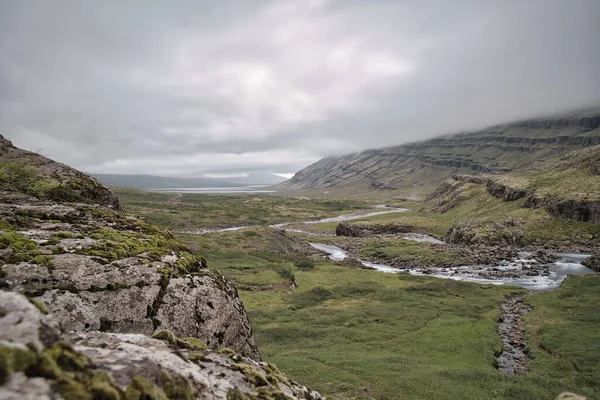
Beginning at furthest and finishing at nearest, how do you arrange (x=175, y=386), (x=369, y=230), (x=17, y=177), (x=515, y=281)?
1. (x=369, y=230)
2. (x=515, y=281)
3. (x=17, y=177)
4. (x=175, y=386)

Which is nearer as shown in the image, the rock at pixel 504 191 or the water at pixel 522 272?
the water at pixel 522 272

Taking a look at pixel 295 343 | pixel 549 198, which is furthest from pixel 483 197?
pixel 295 343

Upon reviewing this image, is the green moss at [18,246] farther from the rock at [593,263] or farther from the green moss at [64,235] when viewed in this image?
the rock at [593,263]

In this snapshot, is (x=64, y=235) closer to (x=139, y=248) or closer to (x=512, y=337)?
(x=139, y=248)

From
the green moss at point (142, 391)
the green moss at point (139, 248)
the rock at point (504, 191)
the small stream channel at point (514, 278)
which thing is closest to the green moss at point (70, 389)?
the green moss at point (142, 391)

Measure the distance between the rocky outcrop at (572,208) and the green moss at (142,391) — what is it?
145m

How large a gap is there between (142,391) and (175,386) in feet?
4.17

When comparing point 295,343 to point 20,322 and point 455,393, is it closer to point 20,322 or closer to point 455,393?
point 455,393

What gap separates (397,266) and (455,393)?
71125 mm

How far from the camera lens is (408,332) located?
45.1 metres

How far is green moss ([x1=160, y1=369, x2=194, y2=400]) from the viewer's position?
27.5 feet

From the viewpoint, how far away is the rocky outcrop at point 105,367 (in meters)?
5.95

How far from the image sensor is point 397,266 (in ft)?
320

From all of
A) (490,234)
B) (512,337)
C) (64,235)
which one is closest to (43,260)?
(64,235)
